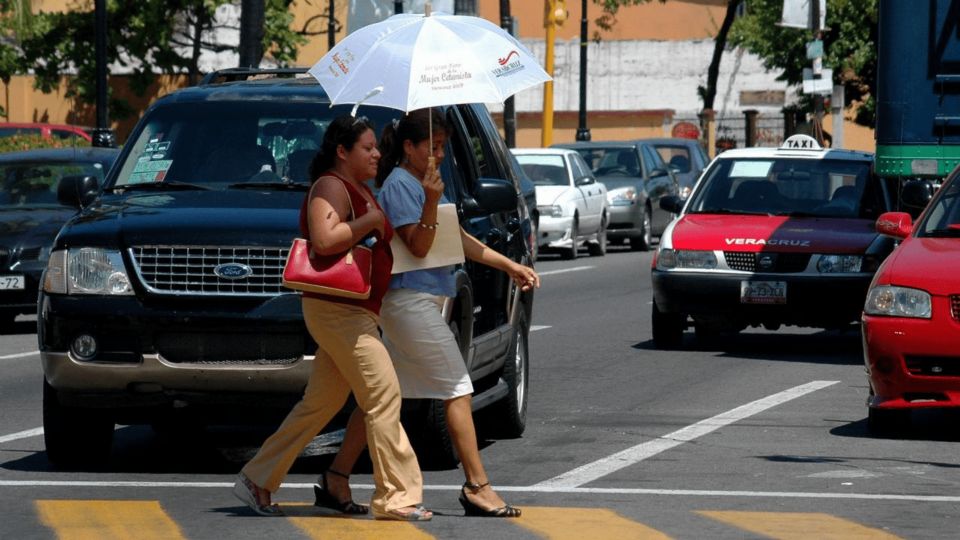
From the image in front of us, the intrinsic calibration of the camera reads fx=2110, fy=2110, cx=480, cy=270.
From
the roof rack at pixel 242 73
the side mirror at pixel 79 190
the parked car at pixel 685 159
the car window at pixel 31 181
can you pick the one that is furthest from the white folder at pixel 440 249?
the parked car at pixel 685 159

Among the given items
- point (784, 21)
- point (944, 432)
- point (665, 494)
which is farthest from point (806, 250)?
point (784, 21)

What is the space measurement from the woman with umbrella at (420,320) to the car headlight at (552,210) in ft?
69.4

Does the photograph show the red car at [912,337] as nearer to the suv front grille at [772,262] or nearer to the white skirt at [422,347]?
the white skirt at [422,347]

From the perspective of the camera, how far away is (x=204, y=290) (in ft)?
31.2

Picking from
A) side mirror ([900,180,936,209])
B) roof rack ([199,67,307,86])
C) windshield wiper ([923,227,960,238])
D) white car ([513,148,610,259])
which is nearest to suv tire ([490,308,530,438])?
roof rack ([199,67,307,86])

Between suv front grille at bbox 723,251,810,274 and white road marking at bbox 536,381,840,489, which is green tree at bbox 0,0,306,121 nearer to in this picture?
suv front grille at bbox 723,251,810,274

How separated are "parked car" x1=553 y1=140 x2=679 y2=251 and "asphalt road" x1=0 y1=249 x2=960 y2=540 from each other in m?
17.5

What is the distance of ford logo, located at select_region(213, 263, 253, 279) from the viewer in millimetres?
9477

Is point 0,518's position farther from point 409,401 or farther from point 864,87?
point 864,87

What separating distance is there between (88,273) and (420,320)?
6.54 feet

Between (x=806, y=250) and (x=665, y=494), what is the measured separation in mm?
7314

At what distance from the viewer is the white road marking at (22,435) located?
36.7 feet

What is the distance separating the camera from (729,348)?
1727 centimetres

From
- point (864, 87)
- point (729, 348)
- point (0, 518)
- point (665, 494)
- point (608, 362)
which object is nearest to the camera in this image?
point (0, 518)
